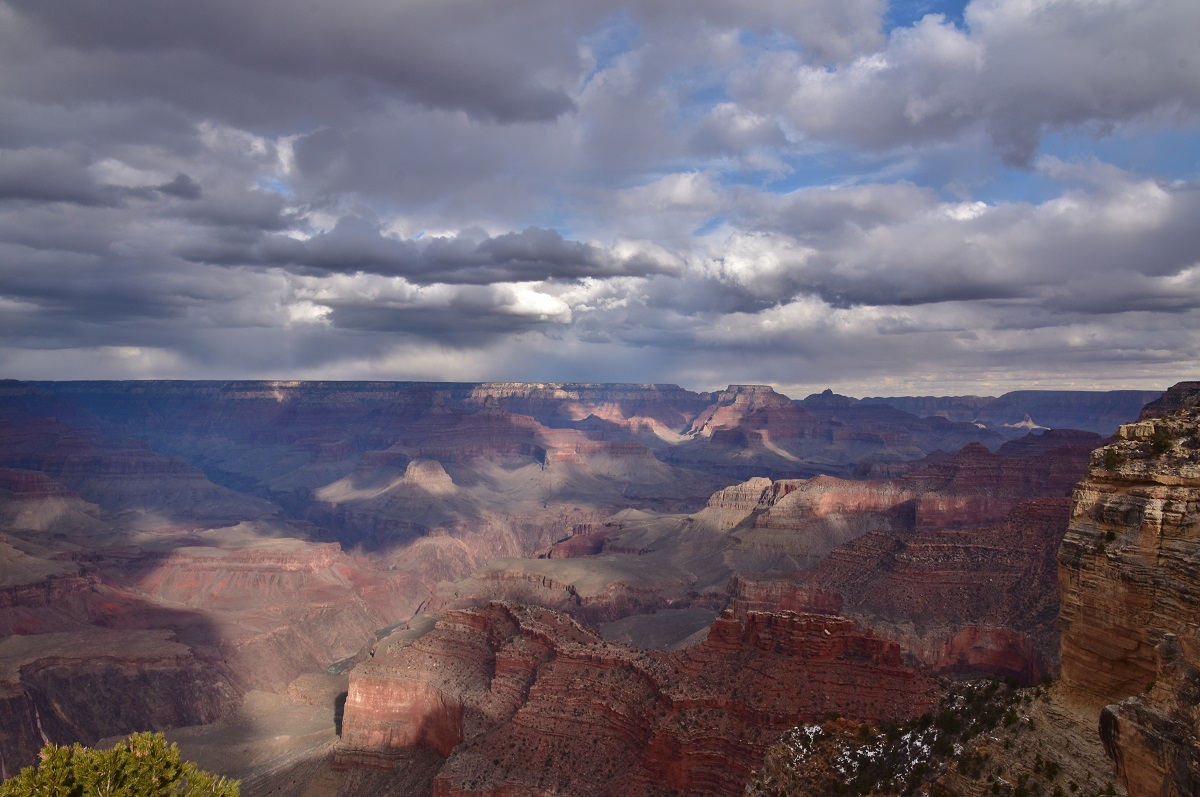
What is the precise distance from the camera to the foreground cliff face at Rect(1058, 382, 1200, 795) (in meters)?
16.7

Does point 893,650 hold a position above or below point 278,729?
above

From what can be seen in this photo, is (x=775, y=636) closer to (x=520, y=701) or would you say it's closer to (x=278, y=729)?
(x=520, y=701)

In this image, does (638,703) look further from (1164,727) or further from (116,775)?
(1164,727)

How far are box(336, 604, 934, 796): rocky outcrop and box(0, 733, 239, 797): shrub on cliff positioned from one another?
24.3 metres

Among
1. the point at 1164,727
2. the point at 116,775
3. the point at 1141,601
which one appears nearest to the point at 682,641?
the point at 116,775

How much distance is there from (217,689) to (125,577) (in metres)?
54.9

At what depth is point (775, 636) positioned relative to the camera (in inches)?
1890

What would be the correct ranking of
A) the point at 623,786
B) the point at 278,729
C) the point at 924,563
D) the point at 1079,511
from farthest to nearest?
the point at 924,563 → the point at 278,729 → the point at 623,786 → the point at 1079,511

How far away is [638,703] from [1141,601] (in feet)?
107

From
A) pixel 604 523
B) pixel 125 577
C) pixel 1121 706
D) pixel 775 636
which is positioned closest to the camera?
pixel 1121 706

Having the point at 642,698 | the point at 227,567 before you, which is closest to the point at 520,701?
the point at 642,698

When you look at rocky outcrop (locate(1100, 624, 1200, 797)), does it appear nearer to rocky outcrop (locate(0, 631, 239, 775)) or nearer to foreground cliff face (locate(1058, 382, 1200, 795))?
foreground cliff face (locate(1058, 382, 1200, 795))

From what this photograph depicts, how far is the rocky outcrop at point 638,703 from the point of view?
4256 cm

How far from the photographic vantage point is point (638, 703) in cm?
4784
